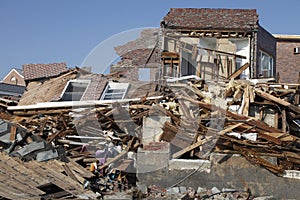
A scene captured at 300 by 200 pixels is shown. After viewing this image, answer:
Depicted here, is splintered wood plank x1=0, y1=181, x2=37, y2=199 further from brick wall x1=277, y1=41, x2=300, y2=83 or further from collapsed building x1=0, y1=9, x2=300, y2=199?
brick wall x1=277, y1=41, x2=300, y2=83

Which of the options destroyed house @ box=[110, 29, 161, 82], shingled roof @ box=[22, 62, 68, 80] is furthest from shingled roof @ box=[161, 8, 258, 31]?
shingled roof @ box=[22, 62, 68, 80]

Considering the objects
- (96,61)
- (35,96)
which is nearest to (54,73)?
(35,96)

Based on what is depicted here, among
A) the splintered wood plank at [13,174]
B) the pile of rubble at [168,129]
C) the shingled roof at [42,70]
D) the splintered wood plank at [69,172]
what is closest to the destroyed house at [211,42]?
the shingled roof at [42,70]

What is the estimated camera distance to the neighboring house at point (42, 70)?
17355 millimetres

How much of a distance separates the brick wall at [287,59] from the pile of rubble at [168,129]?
65.7ft

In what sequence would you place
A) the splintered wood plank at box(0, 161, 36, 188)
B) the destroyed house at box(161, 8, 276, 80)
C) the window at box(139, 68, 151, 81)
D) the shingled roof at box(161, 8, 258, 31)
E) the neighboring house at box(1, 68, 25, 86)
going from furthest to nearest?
1. the neighboring house at box(1, 68, 25, 86)
2. the shingled roof at box(161, 8, 258, 31)
3. the destroyed house at box(161, 8, 276, 80)
4. the window at box(139, 68, 151, 81)
5. the splintered wood plank at box(0, 161, 36, 188)

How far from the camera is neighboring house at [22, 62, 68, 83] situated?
17.4 meters

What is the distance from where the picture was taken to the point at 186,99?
1145 cm

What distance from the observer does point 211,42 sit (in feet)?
68.0

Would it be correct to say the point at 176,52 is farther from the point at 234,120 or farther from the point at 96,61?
the point at 234,120

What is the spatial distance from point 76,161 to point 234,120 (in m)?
4.10

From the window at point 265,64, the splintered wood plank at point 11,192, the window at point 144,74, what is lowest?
the splintered wood plank at point 11,192

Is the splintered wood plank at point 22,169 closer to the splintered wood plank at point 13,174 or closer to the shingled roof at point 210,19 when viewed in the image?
the splintered wood plank at point 13,174

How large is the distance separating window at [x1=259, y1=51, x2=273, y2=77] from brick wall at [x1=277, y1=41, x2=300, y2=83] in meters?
8.75
